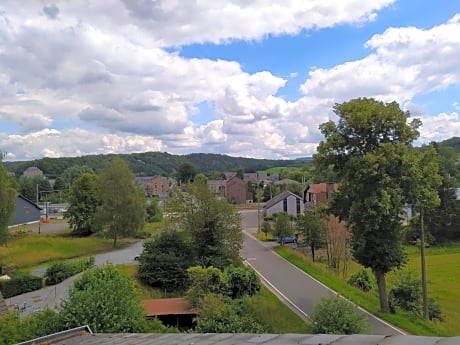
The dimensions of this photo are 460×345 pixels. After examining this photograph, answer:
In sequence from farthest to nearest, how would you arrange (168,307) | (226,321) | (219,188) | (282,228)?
(219,188) → (282,228) → (168,307) → (226,321)

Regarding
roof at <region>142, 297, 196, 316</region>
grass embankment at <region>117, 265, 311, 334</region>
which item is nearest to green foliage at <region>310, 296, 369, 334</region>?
grass embankment at <region>117, 265, 311, 334</region>

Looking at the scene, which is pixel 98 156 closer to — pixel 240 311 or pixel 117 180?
pixel 117 180

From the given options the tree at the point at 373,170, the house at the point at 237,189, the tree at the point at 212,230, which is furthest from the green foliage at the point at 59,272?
the house at the point at 237,189

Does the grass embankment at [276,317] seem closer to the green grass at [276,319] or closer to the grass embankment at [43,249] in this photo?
the green grass at [276,319]

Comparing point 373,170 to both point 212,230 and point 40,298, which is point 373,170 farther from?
point 40,298

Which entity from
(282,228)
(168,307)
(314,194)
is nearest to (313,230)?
(282,228)

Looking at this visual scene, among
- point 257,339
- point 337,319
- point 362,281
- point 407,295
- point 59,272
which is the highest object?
point 257,339

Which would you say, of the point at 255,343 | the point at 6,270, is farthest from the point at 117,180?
the point at 255,343
